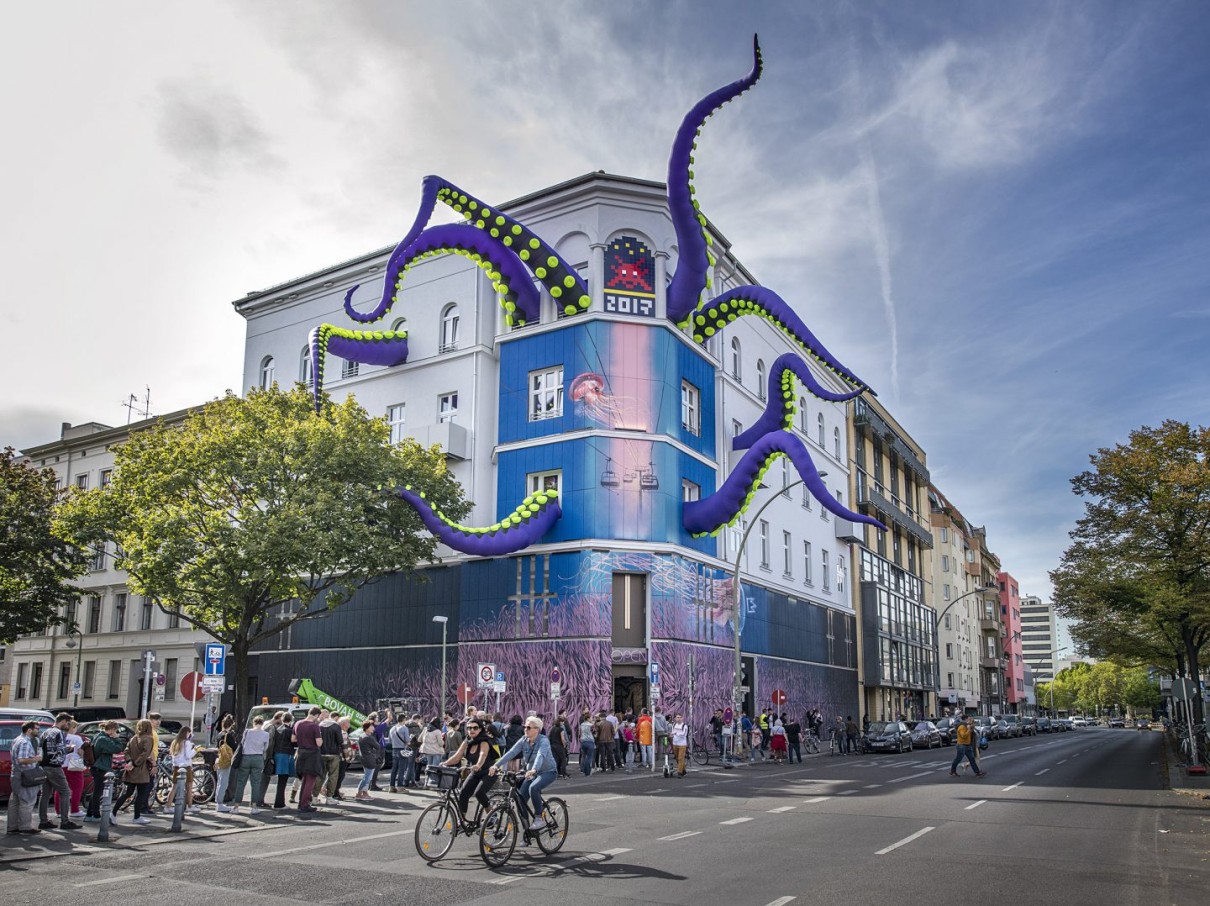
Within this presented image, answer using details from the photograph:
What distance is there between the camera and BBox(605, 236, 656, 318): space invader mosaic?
37.7 m

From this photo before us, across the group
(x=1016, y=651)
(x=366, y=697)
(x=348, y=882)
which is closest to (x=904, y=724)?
(x=366, y=697)

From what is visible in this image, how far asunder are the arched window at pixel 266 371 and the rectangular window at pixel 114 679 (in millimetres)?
16526

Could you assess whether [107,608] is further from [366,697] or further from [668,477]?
[668,477]

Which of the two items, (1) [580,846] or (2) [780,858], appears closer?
(2) [780,858]

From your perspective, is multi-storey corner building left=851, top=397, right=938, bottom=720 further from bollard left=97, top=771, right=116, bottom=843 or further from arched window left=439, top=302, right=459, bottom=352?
bollard left=97, top=771, right=116, bottom=843

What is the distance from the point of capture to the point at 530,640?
36000 millimetres

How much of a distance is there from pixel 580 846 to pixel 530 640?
22470 mm

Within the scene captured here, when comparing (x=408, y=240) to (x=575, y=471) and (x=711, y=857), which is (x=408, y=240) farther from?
(x=711, y=857)

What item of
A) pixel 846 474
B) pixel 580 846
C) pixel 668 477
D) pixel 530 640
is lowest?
pixel 580 846

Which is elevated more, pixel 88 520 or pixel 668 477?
pixel 668 477

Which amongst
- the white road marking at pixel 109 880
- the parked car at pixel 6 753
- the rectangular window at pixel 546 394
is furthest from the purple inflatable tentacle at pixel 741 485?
the white road marking at pixel 109 880

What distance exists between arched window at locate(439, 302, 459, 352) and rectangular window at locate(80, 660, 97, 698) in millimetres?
27037

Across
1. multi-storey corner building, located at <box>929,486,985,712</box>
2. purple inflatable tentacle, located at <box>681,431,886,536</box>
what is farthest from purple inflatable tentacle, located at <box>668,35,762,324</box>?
multi-storey corner building, located at <box>929,486,985,712</box>

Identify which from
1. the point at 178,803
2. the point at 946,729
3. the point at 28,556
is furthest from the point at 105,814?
the point at 946,729
